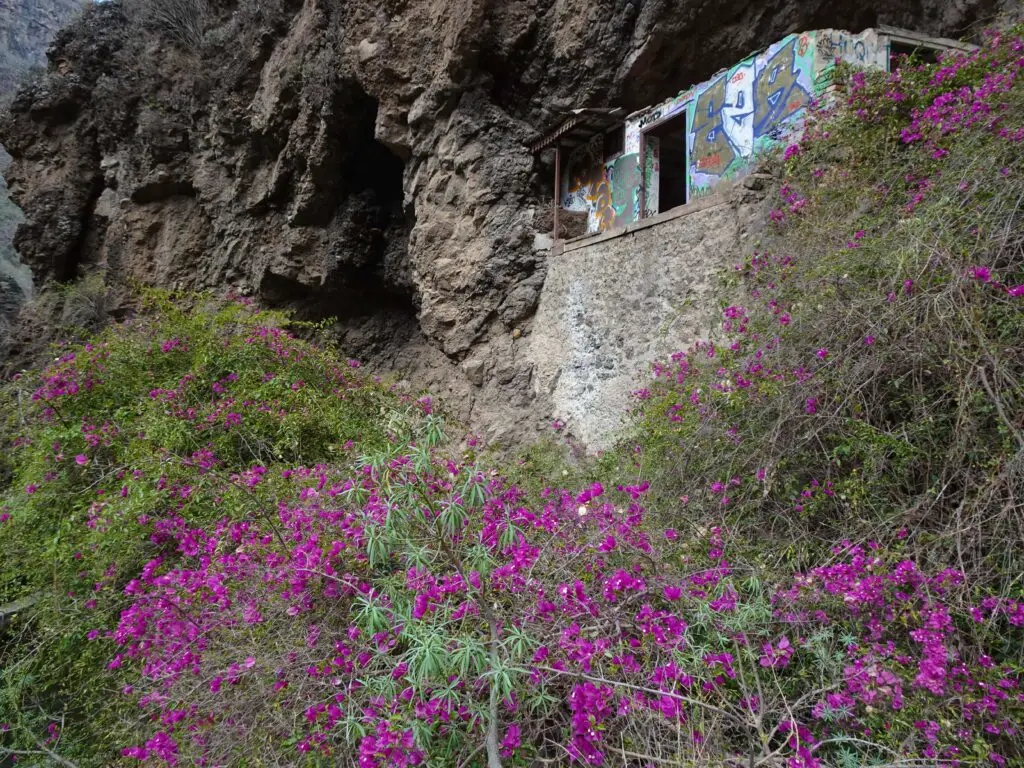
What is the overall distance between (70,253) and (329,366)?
38.5 ft

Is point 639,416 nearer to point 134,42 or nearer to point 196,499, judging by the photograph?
point 196,499

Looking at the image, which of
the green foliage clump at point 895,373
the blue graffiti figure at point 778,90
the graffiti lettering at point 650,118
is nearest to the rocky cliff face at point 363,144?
the graffiti lettering at point 650,118

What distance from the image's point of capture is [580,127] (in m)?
7.59

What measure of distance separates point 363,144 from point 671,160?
228 inches

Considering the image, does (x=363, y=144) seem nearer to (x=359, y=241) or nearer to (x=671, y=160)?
(x=359, y=241)

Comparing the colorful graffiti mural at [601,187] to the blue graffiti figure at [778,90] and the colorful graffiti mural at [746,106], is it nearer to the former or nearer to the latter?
the colorful graffiti mural at [746,106]

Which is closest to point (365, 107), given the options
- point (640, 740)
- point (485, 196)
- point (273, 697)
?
point (485, 196)

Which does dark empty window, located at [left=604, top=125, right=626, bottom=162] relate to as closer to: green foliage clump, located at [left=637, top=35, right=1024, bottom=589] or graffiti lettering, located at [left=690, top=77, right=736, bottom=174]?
graffiti lettering, located at [left=690, top=77, right=736, bottom=174]

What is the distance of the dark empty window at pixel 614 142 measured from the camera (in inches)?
301

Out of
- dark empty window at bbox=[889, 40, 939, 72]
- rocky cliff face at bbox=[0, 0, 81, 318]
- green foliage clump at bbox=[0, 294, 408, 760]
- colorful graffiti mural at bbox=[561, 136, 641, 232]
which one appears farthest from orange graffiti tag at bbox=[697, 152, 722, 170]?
rocky cliff face at bbox=[0, 0, 81, 318]

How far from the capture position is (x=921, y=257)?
295 centimetres

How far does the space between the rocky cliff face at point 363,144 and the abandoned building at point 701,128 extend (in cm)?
46

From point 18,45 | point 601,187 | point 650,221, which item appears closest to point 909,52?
point 650,221

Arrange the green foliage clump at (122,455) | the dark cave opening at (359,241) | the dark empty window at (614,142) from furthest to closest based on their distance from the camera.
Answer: the dark cave opening at (359,241) < the dark empty window at (614,142) < the green foliage clump at (122,455)
